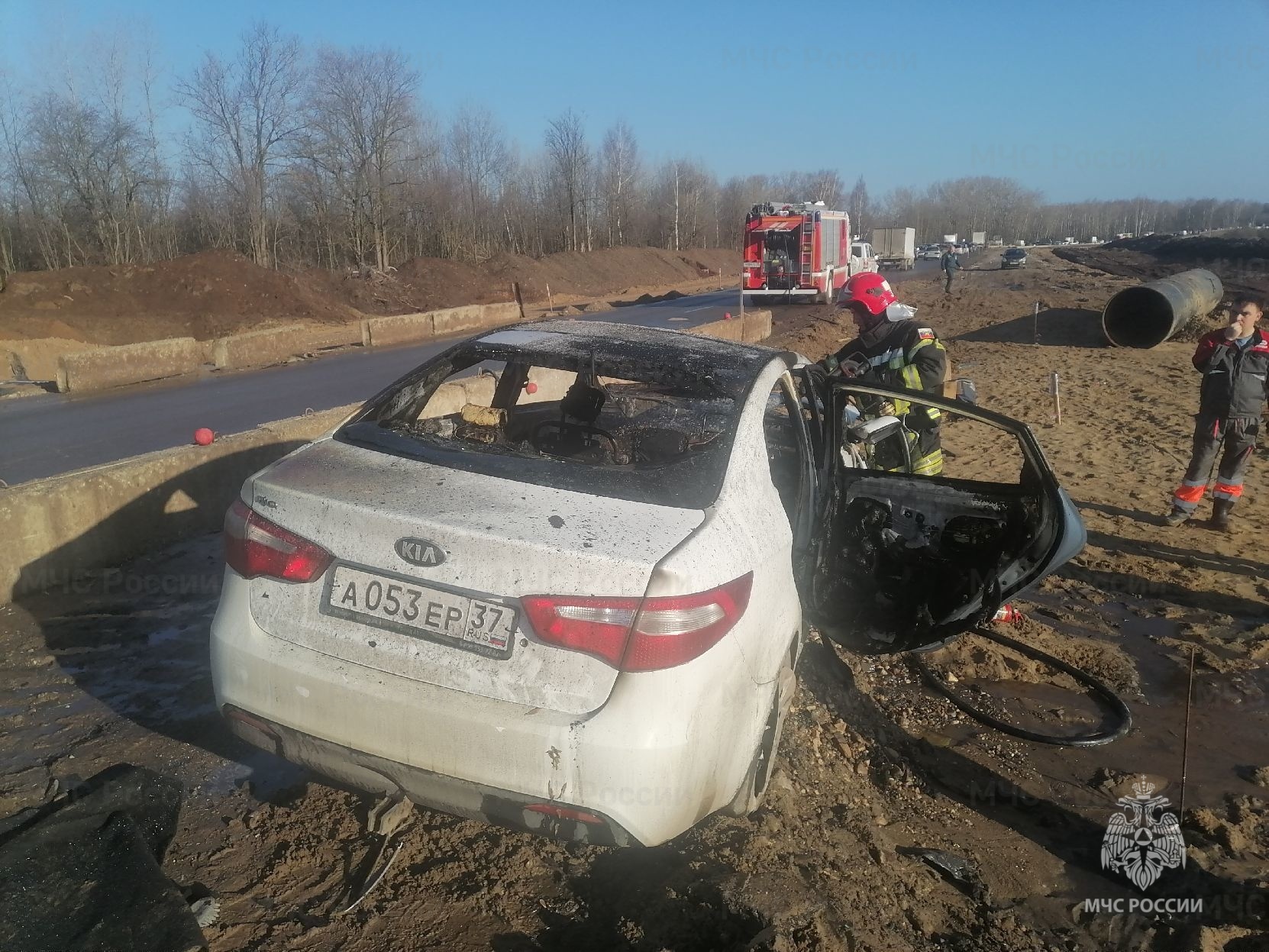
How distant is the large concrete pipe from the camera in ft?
58.1

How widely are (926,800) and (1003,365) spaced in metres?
15.2

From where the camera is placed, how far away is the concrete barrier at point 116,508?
495cm

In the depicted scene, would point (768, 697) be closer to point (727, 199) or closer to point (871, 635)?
point (871, 635)

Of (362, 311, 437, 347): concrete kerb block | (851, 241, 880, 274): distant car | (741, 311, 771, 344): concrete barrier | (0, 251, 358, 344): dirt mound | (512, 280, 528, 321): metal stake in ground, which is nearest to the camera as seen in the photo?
(741, 311, 771, 344): concrete barrier

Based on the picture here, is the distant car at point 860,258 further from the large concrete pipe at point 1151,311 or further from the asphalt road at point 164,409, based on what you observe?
the asphalt road at point 164,409

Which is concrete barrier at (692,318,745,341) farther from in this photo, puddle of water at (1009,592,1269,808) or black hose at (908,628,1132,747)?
black hose at (908,628,1132,747)

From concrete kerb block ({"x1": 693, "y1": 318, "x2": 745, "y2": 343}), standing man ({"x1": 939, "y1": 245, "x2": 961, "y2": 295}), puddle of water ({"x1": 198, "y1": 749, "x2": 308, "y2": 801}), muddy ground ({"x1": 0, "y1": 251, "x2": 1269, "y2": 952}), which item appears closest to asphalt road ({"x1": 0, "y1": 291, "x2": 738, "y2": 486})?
concrete kerb block ({"x1": 693, "y1": 318, "x2": 745, "y2": 343})

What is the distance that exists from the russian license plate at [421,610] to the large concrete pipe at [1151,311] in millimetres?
18943

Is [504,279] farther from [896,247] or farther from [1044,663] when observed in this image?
[1044,663]

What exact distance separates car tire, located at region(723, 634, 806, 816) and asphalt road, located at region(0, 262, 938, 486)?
7457mm

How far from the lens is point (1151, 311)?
18.3m

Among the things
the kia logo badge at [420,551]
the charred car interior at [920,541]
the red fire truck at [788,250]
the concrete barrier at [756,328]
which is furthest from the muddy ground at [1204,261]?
the kia logo badge at [420,551]

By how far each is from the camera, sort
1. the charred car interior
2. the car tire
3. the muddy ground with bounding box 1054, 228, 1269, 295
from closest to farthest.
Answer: the car tire < the charred car interior < the muddy ground with bounding box 1054, 228, 1269, 295

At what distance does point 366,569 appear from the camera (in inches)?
97.2
